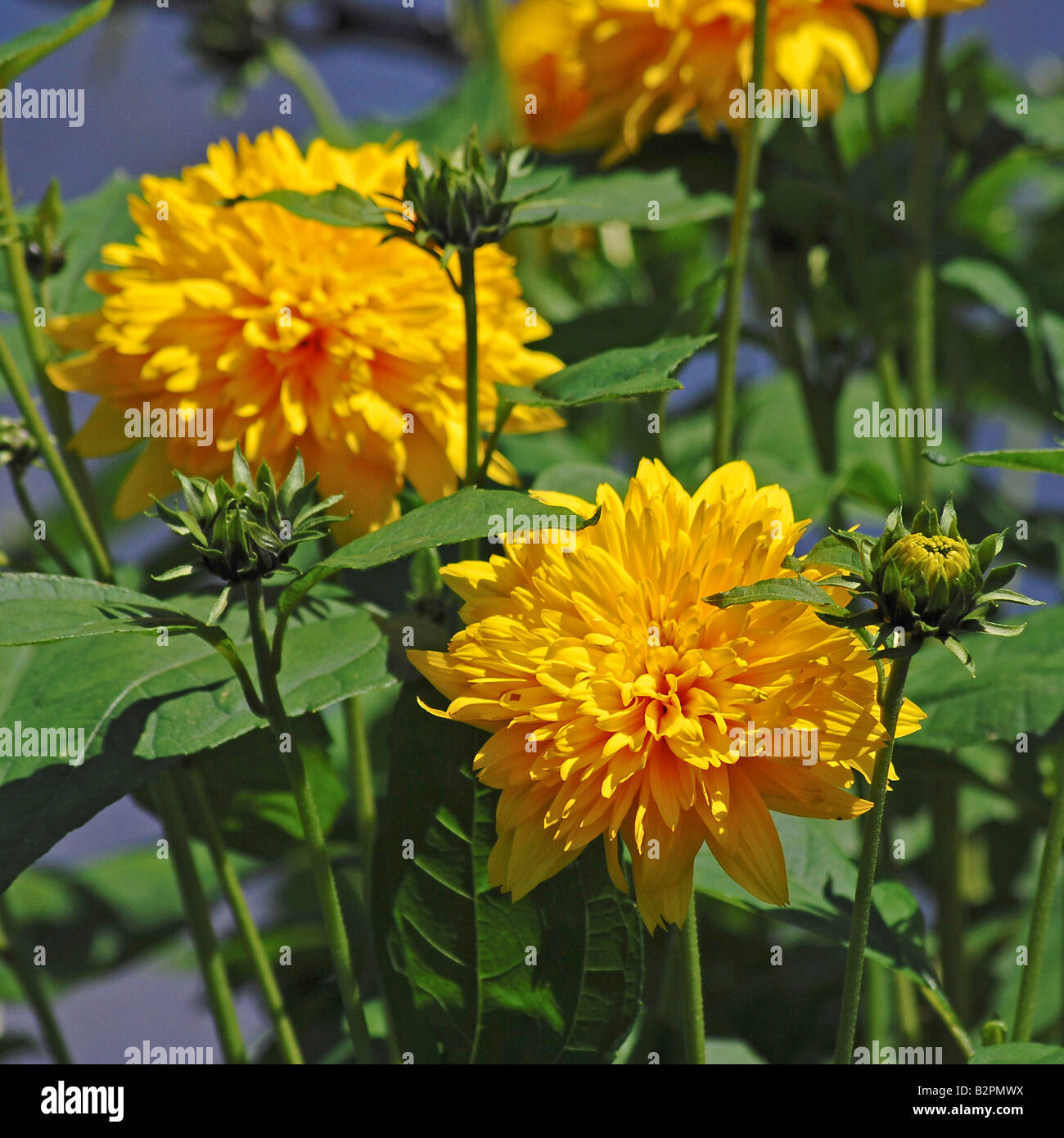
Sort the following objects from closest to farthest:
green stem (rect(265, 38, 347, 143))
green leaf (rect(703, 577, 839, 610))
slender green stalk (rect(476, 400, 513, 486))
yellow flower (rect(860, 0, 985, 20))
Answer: green leaf (rect(703, 577, 839, 610))
slender green stalk (rect(476, 400, 513, 486))
yellow flower (rect(860, 0, 985, 20))
green stem (rect(265, 38, 347, 143))

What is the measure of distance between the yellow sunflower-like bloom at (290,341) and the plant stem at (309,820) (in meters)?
0.10

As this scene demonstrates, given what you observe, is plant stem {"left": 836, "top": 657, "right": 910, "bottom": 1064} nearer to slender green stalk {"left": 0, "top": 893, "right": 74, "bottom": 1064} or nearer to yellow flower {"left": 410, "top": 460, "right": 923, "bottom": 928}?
yellow flower {"left": 410, "top": 460, "right": 923, "bottom": 928}

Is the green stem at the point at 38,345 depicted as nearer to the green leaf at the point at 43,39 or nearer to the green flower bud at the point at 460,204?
the green leaf at the point at 43,39

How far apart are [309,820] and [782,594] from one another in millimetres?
153

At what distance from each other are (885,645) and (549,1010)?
179mm

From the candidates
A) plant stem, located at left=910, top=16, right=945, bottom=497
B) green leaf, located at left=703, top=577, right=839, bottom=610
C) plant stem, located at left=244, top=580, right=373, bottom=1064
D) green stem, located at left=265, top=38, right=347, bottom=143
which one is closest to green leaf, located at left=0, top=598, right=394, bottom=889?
plant stem, located at left=244, top=580, right=373, bottom=1064

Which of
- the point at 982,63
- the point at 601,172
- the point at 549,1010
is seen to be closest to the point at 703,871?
the point at 549,1010

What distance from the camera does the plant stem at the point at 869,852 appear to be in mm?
317

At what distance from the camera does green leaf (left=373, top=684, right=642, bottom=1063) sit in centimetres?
40

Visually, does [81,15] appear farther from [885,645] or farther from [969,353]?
[969,353]

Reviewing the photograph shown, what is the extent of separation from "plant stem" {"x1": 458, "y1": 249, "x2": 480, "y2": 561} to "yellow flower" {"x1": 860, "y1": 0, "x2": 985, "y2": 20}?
23 centimetres

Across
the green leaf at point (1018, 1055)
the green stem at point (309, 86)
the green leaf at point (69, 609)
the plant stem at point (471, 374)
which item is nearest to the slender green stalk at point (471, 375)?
the plant stem at point (471, 374)

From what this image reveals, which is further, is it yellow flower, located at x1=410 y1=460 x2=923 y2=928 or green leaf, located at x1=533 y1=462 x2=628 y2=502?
green leaf, located at x1=533 y1=462 x2=628 y2=502

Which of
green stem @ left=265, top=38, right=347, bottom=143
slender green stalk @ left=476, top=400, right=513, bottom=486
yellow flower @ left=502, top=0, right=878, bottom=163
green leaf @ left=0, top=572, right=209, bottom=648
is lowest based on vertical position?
green leaf @ left=0, top=572, right=209, bottom=648
